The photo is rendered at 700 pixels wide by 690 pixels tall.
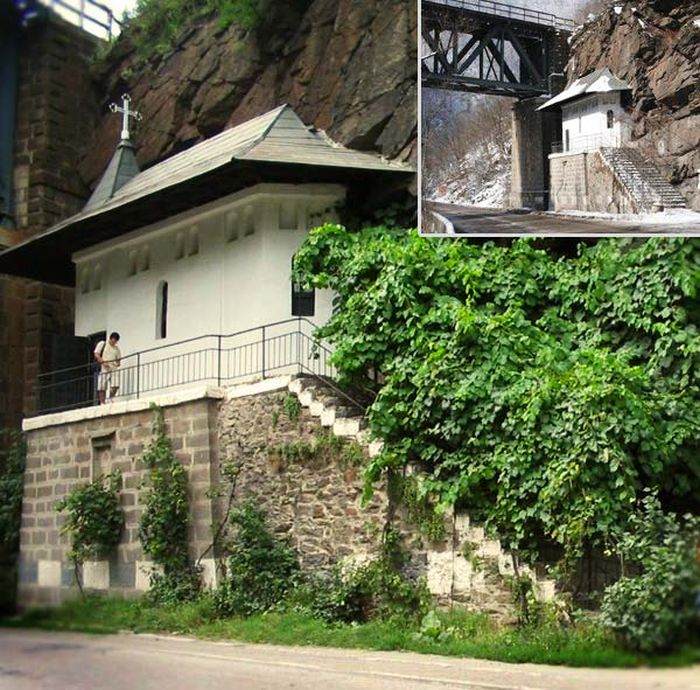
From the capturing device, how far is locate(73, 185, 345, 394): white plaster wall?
44.2ft

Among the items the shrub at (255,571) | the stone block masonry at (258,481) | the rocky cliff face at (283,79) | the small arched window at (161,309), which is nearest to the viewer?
the stone block masonry at (258,481)

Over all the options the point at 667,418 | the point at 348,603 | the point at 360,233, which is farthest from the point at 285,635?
the point at 360,233

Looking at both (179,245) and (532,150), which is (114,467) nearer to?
(179,245)

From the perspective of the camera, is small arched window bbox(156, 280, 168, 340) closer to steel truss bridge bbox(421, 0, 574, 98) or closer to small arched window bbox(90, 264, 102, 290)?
small arched window bbox(90, 264, 102, 290)

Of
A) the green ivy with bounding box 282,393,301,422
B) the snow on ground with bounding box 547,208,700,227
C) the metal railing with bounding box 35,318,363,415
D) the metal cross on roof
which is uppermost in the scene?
the metal cross on roof

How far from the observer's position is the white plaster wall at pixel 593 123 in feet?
26.9

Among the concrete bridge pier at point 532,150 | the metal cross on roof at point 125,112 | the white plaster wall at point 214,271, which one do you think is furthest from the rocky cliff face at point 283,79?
the concrete bridge pier at point 532,150

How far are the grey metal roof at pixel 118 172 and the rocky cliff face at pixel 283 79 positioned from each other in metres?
0.56

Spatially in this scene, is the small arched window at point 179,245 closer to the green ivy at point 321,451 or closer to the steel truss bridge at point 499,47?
the green ivy at point 321,451

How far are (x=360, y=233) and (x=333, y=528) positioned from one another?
143 inches

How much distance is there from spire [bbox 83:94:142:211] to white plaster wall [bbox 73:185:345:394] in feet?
5.27

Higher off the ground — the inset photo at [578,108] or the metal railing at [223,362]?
the inset photo at [578,108]

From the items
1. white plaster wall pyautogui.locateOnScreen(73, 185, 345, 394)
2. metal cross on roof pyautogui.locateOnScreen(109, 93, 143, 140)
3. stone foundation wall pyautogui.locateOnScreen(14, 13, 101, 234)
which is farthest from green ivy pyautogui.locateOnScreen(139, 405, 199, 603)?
metal cross on roof pyautogui.locateOnScreen(109, 93, 143, 140)

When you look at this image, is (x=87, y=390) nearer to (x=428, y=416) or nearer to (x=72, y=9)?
(x=428, y=416)
